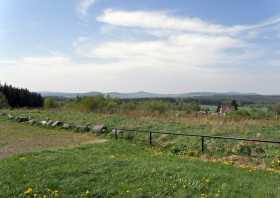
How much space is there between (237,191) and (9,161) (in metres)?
6.20

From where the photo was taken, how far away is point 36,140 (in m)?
12.7

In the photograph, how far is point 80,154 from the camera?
9.15 m

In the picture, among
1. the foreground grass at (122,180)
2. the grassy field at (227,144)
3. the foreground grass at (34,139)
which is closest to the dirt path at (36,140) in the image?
the foreground grass at (34,139)

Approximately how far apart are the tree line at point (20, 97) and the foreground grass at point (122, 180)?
140 ft

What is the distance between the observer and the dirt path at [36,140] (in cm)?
1086

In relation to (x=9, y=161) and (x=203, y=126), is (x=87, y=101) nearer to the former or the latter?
(x=203, y=126)

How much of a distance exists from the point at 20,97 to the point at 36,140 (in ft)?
137

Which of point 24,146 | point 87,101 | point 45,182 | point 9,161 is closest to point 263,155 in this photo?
point 45,182

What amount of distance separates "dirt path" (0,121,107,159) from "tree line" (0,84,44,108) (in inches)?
1347

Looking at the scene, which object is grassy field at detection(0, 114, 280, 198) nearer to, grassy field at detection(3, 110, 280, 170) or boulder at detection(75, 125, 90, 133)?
grassy field at detection(3, 110, 280, 170)

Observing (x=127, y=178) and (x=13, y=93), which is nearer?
(x=127, y=178)

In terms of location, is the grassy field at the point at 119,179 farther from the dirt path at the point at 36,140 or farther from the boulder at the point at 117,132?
the boulder at the point at 117,132

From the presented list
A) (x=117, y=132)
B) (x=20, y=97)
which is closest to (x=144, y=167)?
(x=117, y=132)

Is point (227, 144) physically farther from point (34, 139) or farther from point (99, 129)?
point (34, 139)
